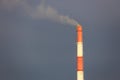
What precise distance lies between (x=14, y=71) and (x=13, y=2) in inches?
29.0

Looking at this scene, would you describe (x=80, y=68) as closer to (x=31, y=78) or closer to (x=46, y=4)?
(x=31, y=78)

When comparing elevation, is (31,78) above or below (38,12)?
below

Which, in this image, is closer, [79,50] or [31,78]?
[79,50]

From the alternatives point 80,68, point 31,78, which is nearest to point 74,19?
point 80,68

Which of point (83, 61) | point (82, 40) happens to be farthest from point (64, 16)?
point (83, 61)

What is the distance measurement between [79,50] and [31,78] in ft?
2.06

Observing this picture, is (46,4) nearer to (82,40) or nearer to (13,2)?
(13,2)

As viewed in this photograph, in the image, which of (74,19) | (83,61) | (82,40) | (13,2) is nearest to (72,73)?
(83,61)

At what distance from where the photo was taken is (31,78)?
119 inches

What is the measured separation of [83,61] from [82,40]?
0.73ft

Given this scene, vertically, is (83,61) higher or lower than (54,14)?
lower

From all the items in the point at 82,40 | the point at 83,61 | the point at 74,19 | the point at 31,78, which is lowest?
the point at 31,78

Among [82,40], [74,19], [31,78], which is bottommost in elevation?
[31,78]

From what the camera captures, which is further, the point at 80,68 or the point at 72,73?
the point at 72,73
